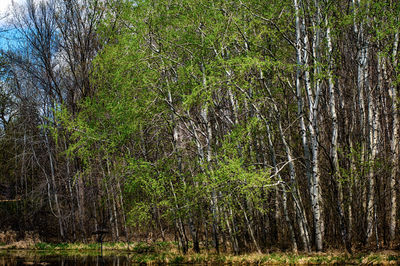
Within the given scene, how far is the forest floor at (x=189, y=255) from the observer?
12.0 m

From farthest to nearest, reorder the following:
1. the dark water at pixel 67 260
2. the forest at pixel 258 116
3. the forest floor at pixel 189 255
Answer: the dark water at pixel 67 260
the forest at pixel 258 116
the forest floor at pixel 189 255

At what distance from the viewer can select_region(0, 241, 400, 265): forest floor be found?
39.5ft

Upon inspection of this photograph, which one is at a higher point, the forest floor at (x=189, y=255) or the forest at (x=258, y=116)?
the forest at (x=258, y=116)

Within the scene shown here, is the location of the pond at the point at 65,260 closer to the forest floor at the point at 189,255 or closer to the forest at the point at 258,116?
the forest floor at the point at 189,255

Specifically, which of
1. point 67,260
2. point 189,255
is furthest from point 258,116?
point 67,260

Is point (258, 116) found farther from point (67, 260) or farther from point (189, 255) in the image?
point (67, 260)

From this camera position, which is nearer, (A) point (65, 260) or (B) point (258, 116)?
(B) point (258, 116)

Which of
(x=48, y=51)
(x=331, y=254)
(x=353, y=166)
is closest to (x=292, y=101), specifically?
(x=353, y=166)

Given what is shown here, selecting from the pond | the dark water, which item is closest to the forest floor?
the pond

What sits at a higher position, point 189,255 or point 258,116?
point 258,116

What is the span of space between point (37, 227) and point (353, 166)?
65.6ft

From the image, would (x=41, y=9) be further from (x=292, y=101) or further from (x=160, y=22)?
(x=292, y=101)

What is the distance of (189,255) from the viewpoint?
611 inches

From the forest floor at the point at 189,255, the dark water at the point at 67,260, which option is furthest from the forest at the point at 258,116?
the dark water at the point at 67,260
